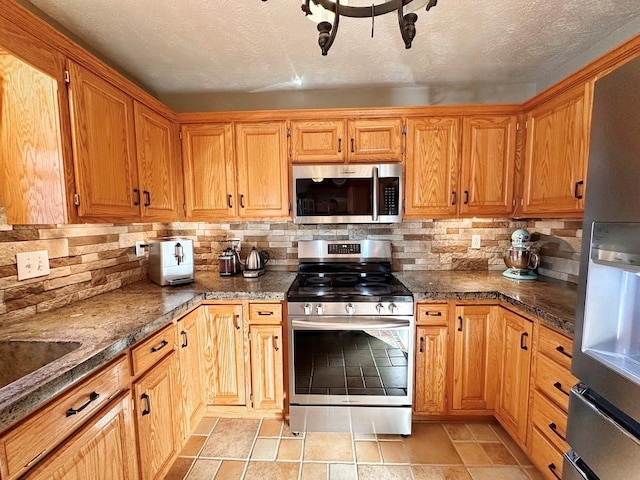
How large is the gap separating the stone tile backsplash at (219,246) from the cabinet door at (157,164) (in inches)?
12.1

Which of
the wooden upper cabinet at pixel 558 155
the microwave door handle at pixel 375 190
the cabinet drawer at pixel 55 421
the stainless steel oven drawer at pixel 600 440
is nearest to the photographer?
the cabinet drawer at pixel 55 421

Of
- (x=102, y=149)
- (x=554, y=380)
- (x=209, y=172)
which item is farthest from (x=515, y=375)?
(x=102, y=149)

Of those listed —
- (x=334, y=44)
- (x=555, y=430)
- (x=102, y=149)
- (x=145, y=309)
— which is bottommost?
(x=555, y=430)

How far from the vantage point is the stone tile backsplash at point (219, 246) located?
1.36m

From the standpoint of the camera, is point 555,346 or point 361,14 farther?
point 555,346

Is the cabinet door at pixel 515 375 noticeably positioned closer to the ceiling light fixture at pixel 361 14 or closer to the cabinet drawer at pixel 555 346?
the cabinet drawer at pixel 555 346

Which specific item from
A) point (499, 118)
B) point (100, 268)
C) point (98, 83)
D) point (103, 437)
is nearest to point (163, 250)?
point (100, 268)

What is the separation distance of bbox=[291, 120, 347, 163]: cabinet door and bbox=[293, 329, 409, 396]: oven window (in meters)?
1.26

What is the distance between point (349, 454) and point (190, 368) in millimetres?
1096

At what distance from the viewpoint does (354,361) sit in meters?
1.81

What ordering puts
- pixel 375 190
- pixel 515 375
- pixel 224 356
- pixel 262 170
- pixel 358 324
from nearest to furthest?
pixel 515 375 < pixel 358 324 < pixel 224 356 < pixel 375 190 < pixel 262 170

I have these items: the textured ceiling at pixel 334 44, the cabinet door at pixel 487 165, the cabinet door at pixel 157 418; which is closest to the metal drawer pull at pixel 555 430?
the cabinet door at pixel 487 165

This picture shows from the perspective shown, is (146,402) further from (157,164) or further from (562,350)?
(562,350)

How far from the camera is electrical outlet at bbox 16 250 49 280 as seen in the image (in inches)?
52.2
